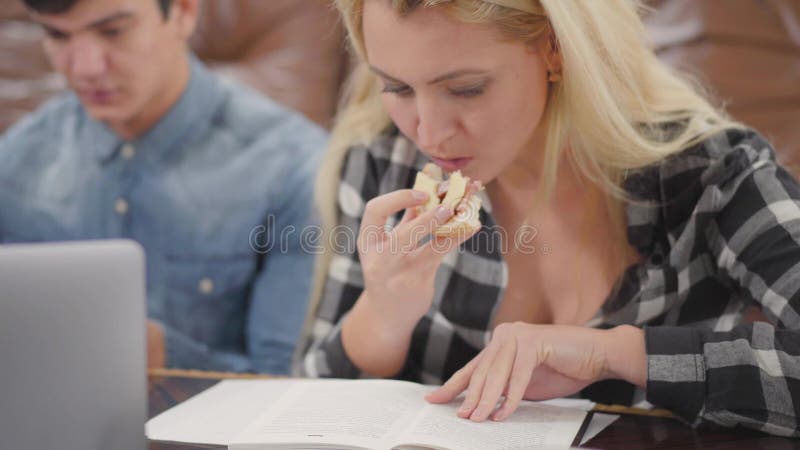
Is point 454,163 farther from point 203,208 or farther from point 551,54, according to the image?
point 203,208

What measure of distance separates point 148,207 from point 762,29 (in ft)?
3.57

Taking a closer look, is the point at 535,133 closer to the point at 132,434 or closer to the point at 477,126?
the point at 477,126

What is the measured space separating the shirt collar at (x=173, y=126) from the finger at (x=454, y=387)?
82cm

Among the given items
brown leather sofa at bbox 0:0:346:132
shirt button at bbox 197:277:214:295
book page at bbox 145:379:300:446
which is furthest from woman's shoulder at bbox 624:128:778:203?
brown leather sofa at bbox 0:0:346:132

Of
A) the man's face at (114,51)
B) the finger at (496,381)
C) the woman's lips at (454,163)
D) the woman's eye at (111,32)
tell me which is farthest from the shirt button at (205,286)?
the finger at (496,381)

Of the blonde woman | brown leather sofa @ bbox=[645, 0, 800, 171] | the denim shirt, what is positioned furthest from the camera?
brown leather sofa @ bbox=[645, 0, 800, 171]

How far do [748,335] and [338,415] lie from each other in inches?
15.1

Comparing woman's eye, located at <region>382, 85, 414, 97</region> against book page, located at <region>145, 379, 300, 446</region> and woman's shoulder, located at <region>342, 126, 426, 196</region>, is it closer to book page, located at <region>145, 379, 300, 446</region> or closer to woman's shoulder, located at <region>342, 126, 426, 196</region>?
woman's shoulder, located at <region>342, 126, 426, 196</region>

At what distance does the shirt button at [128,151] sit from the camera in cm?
149

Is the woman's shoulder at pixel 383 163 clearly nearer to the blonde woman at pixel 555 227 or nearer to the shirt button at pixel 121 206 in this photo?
the blonde woman at pixel 555 227

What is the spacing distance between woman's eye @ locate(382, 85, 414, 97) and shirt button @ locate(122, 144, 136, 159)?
0.70m

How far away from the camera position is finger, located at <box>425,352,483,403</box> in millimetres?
833

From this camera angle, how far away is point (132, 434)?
694mm

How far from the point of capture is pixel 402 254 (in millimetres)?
890
